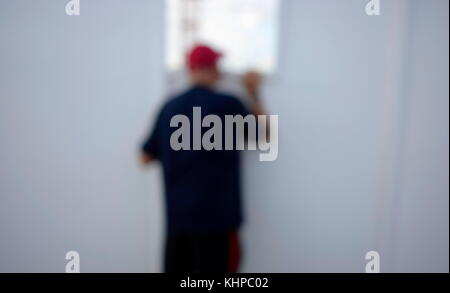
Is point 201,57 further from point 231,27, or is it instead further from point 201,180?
point 201,180

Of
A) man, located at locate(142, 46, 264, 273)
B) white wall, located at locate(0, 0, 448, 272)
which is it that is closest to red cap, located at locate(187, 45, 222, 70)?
man, located at locate(142, 46, 264, 273)

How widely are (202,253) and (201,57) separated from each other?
2.38 ft

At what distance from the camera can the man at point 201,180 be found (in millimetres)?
1255

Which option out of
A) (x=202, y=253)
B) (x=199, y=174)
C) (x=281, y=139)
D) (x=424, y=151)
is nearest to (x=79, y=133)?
(x=199, y=174)

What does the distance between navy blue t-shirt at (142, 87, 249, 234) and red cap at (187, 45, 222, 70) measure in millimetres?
92

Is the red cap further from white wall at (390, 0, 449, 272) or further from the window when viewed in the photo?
white wall at (390, 0, 449, 272)

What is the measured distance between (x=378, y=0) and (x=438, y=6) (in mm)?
264

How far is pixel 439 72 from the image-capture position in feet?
4.70

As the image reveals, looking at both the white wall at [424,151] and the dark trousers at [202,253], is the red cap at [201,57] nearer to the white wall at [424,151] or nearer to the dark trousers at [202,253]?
the dark trousers at [202,253]

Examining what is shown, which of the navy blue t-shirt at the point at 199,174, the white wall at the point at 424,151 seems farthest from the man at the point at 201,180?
the white wall at the point at 424,151

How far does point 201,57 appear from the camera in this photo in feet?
4.14

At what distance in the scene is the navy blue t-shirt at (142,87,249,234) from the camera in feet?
4.11
